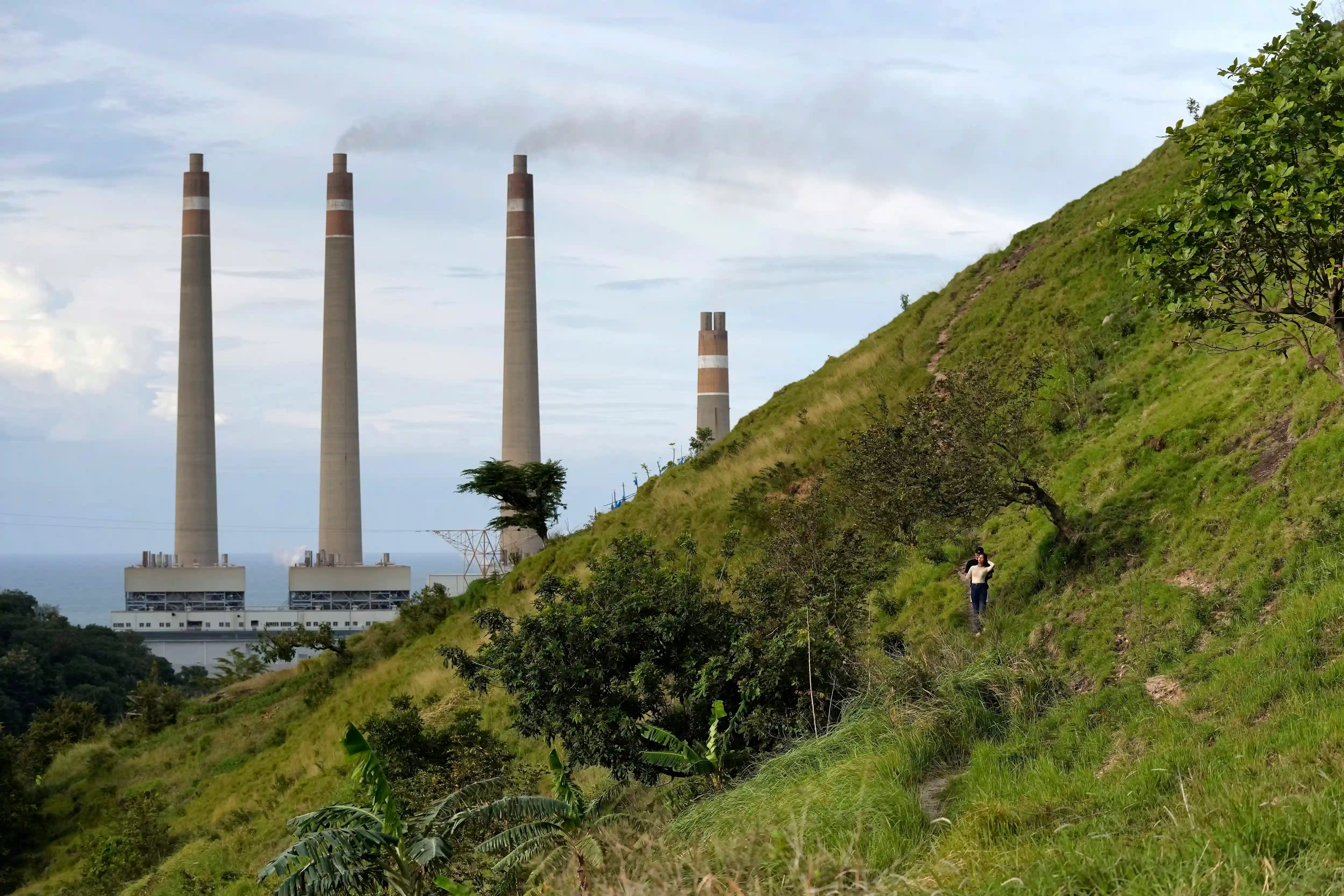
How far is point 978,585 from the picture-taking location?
19922 mm

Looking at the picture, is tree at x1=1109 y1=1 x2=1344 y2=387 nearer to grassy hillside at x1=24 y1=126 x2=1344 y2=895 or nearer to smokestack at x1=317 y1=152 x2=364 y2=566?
grassy hillside at x1=24 y1=126 x2=1344 y2=895

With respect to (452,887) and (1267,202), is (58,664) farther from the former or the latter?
(1267,202)

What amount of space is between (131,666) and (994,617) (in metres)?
69.9

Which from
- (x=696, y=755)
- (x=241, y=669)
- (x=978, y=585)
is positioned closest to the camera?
(x=696, y=755)

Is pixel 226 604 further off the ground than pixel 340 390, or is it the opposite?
pixel 340 390

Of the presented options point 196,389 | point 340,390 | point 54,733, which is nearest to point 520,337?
point 340,390

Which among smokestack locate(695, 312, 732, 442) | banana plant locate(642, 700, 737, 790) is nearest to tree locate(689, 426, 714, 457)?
smokestack locate(695, 312, 732, 442)

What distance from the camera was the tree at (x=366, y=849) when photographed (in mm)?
12703

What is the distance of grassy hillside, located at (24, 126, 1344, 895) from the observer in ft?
32.0

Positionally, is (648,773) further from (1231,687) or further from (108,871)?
(108,871)

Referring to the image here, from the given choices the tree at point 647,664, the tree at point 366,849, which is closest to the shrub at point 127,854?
the tree at point 647,664

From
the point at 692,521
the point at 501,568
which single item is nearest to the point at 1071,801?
the point at 692,521

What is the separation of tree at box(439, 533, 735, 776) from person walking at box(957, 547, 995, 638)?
13.3 feet

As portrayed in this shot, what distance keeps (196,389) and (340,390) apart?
11.2 metres
